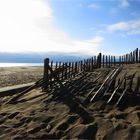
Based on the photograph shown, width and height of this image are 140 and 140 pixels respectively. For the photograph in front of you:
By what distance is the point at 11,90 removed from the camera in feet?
41.7

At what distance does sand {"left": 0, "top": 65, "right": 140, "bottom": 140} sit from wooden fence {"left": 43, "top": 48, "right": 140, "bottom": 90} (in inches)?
61.3

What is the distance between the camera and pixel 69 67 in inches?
524

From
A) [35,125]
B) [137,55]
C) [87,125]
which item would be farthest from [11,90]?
→ [137,55]

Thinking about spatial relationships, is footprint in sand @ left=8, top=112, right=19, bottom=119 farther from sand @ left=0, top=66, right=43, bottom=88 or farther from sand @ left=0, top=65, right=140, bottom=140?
sand @ left=0, top=66, right=43, bottom=88

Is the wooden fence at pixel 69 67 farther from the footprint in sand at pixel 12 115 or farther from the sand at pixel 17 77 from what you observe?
the sand at pixel 17 77

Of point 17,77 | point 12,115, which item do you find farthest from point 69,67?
point 17,77

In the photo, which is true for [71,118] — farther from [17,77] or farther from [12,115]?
[17,77]

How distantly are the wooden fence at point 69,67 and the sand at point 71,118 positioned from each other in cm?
156

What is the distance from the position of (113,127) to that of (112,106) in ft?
4.88

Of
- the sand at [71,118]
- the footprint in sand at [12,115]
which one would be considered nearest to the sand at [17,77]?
the sand at [71,118]

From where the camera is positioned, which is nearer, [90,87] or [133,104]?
[133,104]

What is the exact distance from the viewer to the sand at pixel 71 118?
675 centimetres

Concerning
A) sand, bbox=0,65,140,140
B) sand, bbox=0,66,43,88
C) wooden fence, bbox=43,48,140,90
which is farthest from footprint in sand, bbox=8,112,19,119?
sand, bbox=0,66,43,88

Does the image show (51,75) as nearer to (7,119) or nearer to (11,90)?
(11,90)
